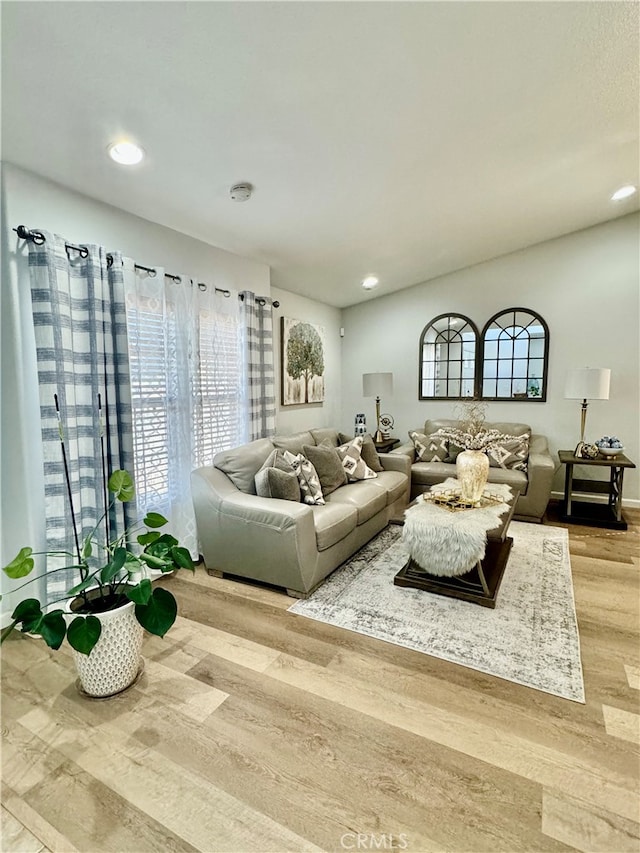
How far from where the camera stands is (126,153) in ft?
7.10

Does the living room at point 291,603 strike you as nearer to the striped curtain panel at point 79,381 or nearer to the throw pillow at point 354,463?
the striped curtain panel at point 79,381

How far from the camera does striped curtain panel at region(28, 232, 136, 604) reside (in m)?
2.28

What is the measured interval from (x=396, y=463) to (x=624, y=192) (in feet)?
10.2

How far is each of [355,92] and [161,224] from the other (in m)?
1.65

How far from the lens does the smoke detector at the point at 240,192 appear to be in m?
2.59

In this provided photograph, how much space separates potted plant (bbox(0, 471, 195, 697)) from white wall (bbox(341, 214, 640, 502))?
13.8ft

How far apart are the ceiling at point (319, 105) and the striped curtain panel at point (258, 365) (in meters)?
0.66

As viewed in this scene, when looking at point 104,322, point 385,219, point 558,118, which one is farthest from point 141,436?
point 558,118

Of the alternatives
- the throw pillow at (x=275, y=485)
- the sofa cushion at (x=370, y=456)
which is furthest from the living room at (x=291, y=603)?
the sofa cushion at (x=370, y=456)

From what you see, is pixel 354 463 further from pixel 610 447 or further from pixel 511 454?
pixel 610 447

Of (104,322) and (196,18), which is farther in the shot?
(104,322)

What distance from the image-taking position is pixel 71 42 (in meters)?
1.54

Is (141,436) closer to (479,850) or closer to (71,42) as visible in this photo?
(71,42)

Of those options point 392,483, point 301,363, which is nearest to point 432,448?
point 392,483
